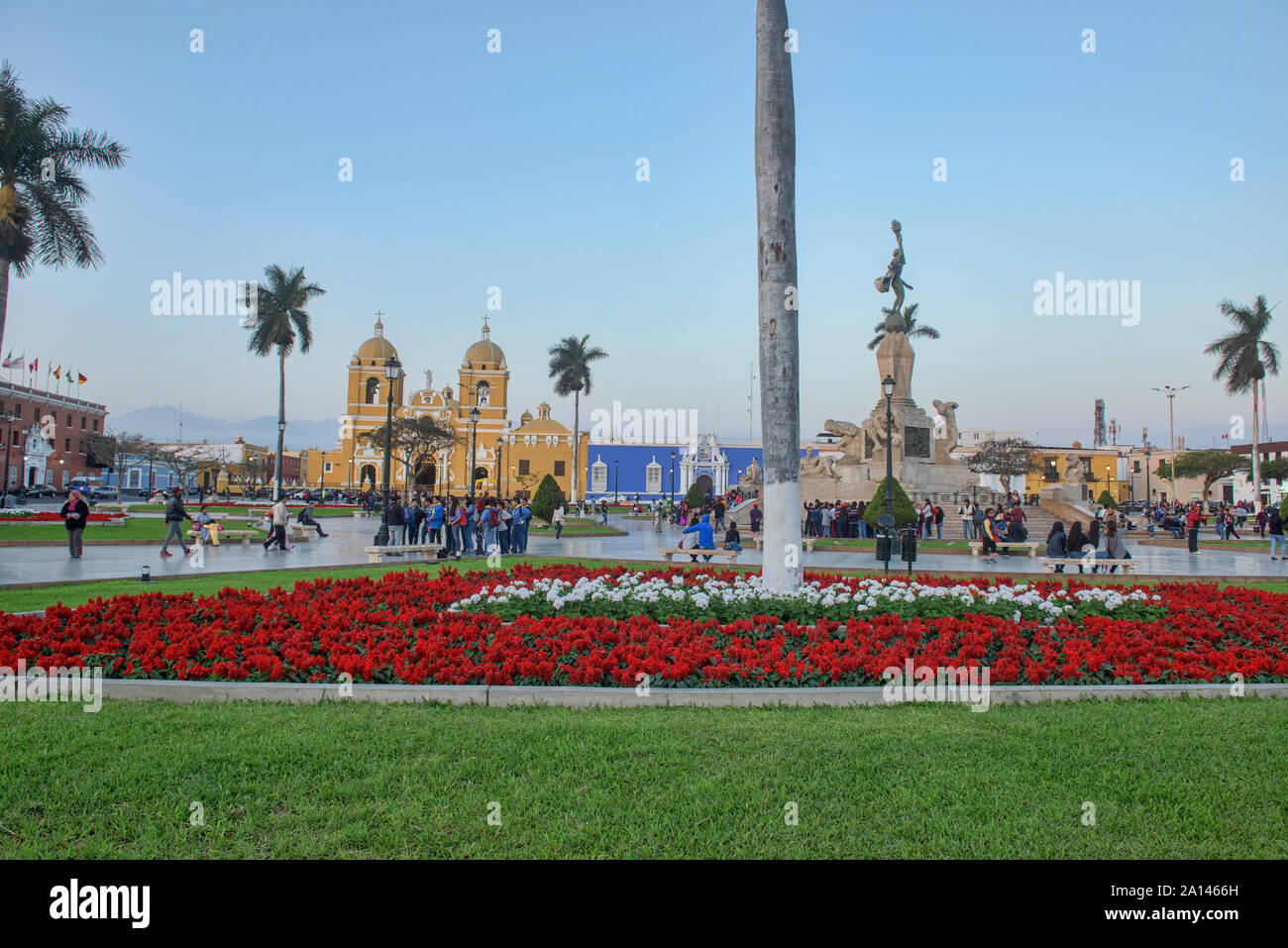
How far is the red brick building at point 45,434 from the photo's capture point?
55.9 metres

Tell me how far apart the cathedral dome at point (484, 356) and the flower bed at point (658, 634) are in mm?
60130

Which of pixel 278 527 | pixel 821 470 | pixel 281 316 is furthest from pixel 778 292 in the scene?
pixel 281 316

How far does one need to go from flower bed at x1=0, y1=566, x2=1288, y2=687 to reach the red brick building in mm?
54844

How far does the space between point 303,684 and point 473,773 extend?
1.92 meters

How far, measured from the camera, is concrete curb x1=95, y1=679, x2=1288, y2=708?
488 cm

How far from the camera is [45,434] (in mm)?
58875

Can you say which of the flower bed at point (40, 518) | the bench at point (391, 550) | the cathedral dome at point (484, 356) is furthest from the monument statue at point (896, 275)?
the cathedral dome at point (484, 356)

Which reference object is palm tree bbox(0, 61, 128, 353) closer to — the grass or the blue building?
the grass

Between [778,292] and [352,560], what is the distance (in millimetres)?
10938

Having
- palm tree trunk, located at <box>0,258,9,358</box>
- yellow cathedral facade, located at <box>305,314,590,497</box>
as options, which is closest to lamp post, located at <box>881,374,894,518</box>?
palm tree trunk, located at <box>0,258,9,358</box>

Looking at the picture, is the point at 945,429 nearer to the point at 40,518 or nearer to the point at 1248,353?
the point at 1248,353

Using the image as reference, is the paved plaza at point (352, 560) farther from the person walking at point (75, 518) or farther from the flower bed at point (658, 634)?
the flower bed at point (658, 634)

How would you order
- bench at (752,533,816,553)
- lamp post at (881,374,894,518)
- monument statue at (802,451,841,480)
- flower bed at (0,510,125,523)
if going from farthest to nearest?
monument statue at (802,451,841,480), flower bed at (0,510,125,523), bench at (752,533,816,553), lamp post at (881,374,894,518)
